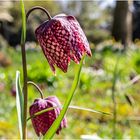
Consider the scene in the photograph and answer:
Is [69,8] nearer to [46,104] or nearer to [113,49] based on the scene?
[113,49]

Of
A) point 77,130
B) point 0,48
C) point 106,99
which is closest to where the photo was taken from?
point 77,130

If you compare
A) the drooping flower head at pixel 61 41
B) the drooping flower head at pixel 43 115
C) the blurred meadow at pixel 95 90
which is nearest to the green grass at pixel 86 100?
the blurred meadow at pixel 95 90

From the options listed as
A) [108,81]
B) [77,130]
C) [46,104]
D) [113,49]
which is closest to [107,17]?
[113,49]

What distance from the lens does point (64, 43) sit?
37.5 inches

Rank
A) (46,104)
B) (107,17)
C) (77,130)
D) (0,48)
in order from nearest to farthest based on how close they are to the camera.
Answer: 1. (46,104)
2. (77,130)
3. (0,48)
4. (107,17)

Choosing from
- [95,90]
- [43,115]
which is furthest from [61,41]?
[95,90]

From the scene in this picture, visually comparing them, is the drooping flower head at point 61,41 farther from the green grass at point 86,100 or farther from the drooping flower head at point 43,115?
the green grass at point 86,100

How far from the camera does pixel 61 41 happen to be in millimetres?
957

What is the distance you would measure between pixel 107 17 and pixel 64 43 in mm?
25527

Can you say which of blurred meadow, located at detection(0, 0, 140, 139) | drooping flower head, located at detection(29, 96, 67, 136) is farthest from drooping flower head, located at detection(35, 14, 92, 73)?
blurred meadow, located at detection(0, 0, 140, 139)

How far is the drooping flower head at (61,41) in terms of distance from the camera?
0.94m

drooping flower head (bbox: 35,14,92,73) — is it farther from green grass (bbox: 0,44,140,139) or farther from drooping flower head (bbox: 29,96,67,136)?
green grass (bbox: 0,44,140,139)

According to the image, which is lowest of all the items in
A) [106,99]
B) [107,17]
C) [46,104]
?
[107,17]

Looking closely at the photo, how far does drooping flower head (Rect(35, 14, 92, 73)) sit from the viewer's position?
944 mm
